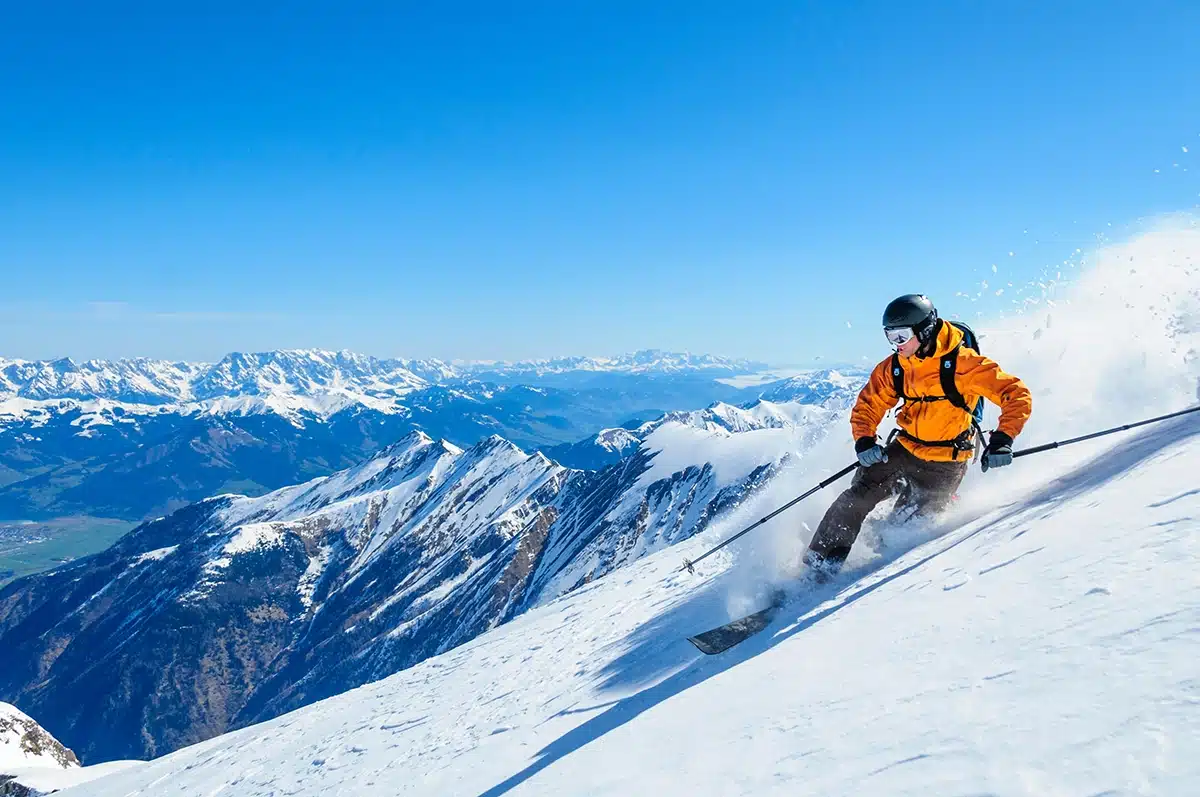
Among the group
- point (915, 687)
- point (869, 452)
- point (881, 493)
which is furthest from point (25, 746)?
point (915, 687)

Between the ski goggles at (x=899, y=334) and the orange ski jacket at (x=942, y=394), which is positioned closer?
the orange ski jacket at (x=942, y=394)

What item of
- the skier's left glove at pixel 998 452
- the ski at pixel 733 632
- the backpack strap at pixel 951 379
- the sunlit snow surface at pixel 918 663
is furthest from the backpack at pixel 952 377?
the ski at pixel 733 632

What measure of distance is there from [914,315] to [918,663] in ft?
17.7

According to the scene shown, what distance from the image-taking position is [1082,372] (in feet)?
43.3

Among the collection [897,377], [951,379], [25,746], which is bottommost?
[25,746]

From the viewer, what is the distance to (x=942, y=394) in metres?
9.28

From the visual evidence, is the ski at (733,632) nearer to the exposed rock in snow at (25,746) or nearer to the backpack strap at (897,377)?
the backpack strap at (897,377)

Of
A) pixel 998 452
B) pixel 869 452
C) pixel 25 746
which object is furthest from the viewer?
pixel 25 746

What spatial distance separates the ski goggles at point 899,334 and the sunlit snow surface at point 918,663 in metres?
2.72

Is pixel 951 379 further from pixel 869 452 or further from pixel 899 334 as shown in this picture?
pixel 869 452

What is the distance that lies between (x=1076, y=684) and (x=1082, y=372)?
11.9 meters

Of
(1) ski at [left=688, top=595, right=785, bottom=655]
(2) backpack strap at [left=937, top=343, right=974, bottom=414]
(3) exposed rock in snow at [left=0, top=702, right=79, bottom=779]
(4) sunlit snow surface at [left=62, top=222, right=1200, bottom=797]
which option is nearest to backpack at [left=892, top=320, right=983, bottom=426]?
(2) backpack strap at [left=937, top=343, right=974, bottom=414]

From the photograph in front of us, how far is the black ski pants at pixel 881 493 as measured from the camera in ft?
31.8

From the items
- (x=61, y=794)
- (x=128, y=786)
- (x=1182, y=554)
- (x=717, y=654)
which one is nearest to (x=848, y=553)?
(x=717, y=654)
